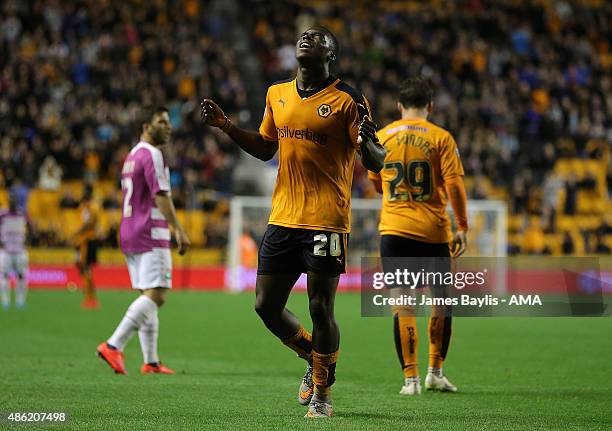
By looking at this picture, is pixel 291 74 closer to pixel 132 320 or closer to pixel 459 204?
pixel 132 320

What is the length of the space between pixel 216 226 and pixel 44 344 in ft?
45.6

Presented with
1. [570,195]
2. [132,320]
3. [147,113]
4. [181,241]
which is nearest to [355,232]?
[570,195]

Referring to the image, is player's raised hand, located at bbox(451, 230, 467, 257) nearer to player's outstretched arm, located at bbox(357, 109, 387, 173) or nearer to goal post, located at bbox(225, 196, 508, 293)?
player's outstretched arm, located at bbox(357, 109, 387, 173)

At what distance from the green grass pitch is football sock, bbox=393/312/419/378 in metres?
0.24

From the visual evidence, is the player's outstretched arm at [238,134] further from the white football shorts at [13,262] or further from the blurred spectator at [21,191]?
the blurred spectator at [21,191]

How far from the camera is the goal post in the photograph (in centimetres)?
2586

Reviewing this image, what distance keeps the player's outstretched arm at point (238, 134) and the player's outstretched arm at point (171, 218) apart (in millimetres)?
2304

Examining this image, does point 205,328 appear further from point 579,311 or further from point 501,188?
point 501,188

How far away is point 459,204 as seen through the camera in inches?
350

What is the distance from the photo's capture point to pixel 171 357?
11742 mm

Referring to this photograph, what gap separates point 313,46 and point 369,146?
774 millimetres

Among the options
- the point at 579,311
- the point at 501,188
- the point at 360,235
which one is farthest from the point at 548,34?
the point at 579,311

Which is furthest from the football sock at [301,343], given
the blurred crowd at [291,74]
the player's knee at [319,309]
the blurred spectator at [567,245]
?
the blurred spectator at [567,245]

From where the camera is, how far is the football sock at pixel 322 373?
284 inches
